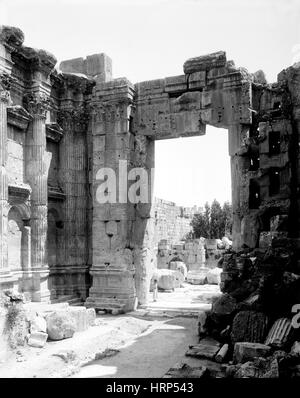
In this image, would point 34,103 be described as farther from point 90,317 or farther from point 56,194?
point 90,317

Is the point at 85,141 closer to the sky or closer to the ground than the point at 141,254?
closer to the sky

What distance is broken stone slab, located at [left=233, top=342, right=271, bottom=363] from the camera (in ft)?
19.5

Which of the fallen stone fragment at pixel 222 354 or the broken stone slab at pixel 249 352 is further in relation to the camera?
the fallen stone fragment at pixel 222 354

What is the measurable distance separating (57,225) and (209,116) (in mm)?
5610

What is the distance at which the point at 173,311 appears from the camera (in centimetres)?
1173

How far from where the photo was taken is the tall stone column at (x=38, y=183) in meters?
11.5

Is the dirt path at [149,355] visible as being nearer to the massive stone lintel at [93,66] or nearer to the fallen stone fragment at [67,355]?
the fallen stone fragment at [67,355]

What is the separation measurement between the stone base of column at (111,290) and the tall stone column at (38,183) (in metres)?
1.35

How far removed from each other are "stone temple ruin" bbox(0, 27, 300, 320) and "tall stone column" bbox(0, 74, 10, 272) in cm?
3

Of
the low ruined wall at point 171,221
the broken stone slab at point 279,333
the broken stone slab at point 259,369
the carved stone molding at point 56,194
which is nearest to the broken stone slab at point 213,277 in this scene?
the low ruined wall at point 171,221

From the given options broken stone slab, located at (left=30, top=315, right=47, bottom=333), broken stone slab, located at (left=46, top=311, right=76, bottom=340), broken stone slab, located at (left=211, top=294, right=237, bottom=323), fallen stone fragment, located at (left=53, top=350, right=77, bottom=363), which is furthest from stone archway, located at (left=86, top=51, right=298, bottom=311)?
fallen stone fragment, located at (left=53, top=350, right=77, bottom=363)

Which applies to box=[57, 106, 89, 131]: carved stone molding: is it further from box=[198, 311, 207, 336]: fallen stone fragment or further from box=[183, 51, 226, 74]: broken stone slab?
box=[198, 311, 207, 336]: fallen stone fragment
